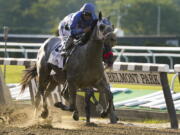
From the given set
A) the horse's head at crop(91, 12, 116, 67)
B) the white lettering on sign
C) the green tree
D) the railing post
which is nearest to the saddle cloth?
the horse's head at crop(91, 12, 116, 67)

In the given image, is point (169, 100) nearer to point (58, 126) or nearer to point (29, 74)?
point (58, 126)

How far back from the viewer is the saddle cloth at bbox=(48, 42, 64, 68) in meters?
9.17

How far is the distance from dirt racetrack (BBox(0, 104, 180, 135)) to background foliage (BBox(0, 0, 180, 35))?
183 ft

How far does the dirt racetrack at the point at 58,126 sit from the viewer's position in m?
7.90

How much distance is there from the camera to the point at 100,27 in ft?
26.1

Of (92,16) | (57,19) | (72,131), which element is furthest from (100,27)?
(57,19)

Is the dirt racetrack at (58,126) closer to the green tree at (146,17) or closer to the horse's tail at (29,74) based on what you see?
the horse's tail at (29,74)

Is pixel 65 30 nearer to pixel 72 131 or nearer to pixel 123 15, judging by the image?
pixel 72 131

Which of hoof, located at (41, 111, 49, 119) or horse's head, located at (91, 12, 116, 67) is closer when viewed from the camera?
horse's head, located at (91, 12, 116, 67)

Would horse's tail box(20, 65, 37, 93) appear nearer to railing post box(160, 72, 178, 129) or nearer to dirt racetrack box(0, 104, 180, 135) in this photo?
dirt racetrack box(0, 104, 180, 135)

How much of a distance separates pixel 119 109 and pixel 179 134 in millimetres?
2655

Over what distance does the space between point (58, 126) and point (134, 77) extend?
1.42 meters

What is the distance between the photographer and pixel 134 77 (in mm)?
9578

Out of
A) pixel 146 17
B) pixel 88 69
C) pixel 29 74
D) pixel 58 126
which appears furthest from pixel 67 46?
pixel 146 17
